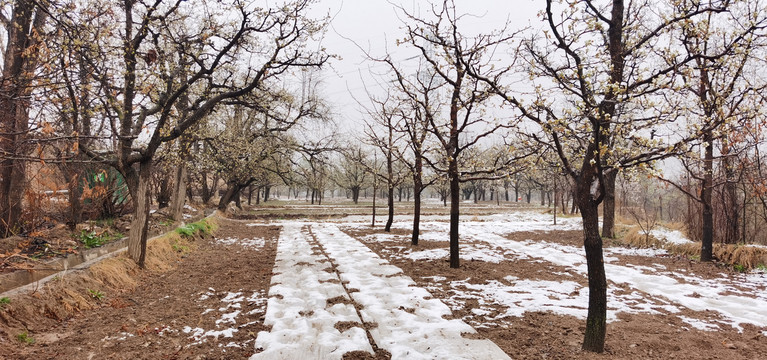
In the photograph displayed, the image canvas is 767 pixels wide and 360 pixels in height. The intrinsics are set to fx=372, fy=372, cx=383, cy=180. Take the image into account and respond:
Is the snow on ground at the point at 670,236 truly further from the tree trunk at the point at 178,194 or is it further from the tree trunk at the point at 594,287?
the tree trunk at the point at 178,194

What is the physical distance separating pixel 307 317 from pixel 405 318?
3.98ft

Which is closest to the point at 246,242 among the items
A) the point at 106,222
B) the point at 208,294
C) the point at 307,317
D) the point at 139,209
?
the point at 106,222

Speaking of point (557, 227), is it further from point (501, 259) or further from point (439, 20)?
point (439, 20)

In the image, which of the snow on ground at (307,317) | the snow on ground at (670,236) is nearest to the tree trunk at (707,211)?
the snow on ground at (670,236)

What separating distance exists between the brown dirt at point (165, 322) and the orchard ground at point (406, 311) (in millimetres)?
19

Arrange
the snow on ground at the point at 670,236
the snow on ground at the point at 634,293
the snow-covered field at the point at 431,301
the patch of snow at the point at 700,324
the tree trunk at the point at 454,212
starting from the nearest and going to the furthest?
the snow-covered field at the point at 431,301, the patch of snow at the point at 700,324, the snow on ground at the point at 634,293, the tree trunk at the point at 454,212, the snow on ground at the point at 670,236

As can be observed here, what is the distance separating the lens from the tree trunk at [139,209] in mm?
6328

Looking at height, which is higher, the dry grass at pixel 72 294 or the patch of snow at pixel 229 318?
the dry grass at pixel 72 294

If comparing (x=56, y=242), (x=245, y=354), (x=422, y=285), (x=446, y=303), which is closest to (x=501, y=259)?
(x=422, y=285)

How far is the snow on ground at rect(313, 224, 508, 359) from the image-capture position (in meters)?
3.65

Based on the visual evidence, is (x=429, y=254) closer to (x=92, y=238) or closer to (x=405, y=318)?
(x=405, y=318)

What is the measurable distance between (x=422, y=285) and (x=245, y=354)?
312 cm

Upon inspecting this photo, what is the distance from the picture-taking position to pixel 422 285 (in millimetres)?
6035

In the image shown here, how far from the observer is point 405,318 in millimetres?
4531
